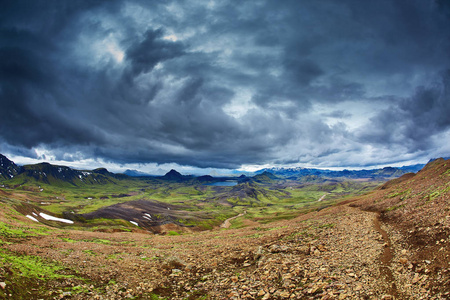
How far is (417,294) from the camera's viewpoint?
445 inches

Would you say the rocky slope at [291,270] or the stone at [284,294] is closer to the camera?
the rocky slope at [291,270]

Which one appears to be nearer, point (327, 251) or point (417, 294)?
point (417, 294)

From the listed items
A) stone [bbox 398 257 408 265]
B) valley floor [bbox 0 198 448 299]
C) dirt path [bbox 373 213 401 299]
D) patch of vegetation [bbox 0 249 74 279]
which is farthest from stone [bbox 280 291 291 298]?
patch of vegetation [bbox 0 249 74 279]

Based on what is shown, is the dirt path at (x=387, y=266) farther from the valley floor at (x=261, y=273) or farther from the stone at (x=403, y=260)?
the stone at (x=403, y=260)

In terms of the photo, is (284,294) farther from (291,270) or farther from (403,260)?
(403,260)

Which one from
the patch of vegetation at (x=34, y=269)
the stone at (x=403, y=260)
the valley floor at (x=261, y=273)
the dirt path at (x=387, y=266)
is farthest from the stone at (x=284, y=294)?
the patch of vegetation at (x=34, y=269)

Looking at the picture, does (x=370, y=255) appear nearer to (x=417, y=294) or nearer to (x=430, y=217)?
(x=417, y=294)

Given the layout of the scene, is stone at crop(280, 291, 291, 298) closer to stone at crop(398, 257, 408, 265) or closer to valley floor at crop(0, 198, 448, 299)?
valley floor at crop(0, 198, 448, 299)

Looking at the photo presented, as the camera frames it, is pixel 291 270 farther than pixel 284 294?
Yes

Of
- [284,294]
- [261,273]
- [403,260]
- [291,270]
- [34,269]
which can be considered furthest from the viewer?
[261,273]

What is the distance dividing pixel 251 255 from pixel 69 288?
1596 cm

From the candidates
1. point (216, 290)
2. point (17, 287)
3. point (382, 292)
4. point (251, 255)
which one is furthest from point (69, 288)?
point (382, 292)

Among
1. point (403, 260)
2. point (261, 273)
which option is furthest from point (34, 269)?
point (403, 260)

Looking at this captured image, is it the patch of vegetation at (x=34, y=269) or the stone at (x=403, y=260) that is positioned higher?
the patch of vegetation at (x=34, y=269)
